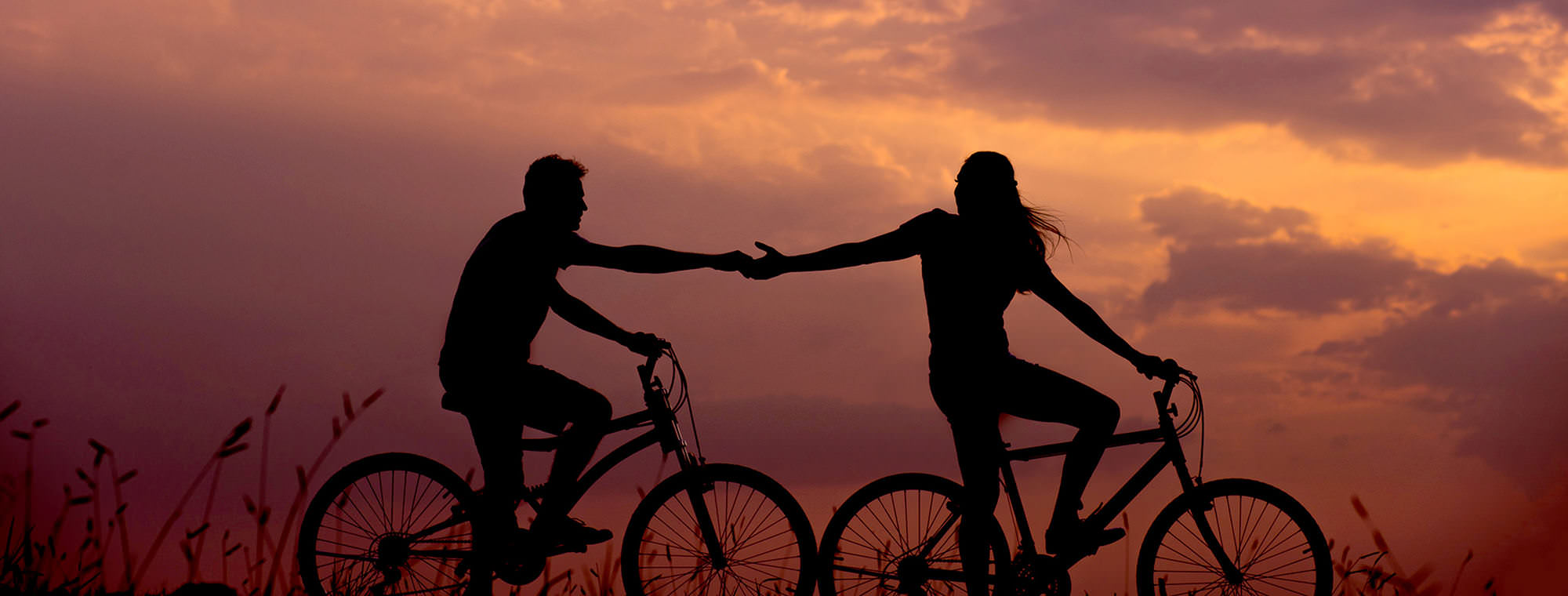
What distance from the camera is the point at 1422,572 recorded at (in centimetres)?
606

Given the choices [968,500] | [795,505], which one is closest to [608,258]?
[795,505]

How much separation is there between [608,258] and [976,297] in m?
2.12

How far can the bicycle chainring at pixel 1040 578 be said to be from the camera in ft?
22.9

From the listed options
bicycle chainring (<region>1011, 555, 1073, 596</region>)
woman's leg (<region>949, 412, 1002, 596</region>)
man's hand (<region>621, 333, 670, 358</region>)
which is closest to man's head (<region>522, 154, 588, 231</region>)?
man's hand (<region>621, 333, 670, 358</region>)

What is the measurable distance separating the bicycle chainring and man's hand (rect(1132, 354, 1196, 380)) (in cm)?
113

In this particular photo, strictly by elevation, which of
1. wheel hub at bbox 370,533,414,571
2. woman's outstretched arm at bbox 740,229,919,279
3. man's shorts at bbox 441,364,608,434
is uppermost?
woman's outstretched arm at bbox 740,229,919,279

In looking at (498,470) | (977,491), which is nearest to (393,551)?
(498,470)

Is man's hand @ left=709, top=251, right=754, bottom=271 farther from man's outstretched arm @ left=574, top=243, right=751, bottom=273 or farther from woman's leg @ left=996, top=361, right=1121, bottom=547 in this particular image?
woman's leg @ left=996, top=361, right=1121, bottom=547

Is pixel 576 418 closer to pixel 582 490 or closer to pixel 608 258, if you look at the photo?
pixel 582 490

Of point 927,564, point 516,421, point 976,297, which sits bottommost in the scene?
point 927,564

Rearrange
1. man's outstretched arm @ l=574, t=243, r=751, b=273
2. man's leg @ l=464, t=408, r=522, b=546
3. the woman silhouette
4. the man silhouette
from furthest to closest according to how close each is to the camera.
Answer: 1. man's outstretched arm @ l=574, t=243, r=751, b=273
2. man's leg @ l=464, t=408, r=522, b=546
3. the man silhouette
4. the woman silhouette

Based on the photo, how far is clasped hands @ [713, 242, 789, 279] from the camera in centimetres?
759

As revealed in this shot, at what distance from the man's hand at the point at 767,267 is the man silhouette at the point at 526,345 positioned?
0.65 metres

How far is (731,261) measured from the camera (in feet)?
25.7
